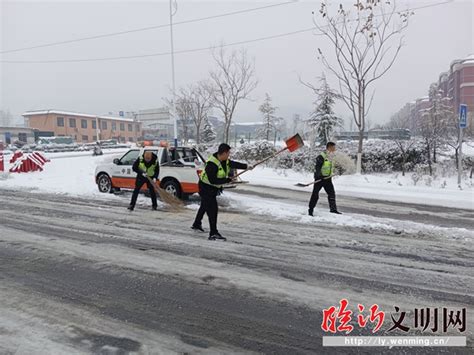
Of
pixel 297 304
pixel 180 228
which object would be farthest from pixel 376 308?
pixel 180 228

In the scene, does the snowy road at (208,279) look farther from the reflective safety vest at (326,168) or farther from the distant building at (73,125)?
the distant building at (73,125)

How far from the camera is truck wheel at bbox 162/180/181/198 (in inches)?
401

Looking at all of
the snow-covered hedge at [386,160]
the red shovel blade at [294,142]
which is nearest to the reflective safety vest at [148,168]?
the red shovel blade at [294,142]

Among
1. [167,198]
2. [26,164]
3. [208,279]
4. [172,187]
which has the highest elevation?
[26,164]

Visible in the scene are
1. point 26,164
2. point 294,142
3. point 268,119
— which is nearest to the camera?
point 294,142

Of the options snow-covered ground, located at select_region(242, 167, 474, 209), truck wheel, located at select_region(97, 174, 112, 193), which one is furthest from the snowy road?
snow-covered ground, located at select_region(242, 167, 474, 209)

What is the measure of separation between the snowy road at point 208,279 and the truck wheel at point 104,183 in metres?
3.42

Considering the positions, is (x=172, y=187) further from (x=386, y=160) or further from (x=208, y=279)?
(x=386, y=160)

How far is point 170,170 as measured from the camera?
1024cm

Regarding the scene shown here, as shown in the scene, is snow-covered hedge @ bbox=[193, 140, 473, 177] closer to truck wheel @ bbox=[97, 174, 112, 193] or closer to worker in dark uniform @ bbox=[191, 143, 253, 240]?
truck wheel @ bbox=[97, 174, 112, 193]

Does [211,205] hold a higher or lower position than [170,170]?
lower

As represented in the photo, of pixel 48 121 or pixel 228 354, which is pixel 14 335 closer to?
pixel 228 354

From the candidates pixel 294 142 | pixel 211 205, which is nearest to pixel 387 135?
pixel 294 142

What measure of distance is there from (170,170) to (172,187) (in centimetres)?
50
